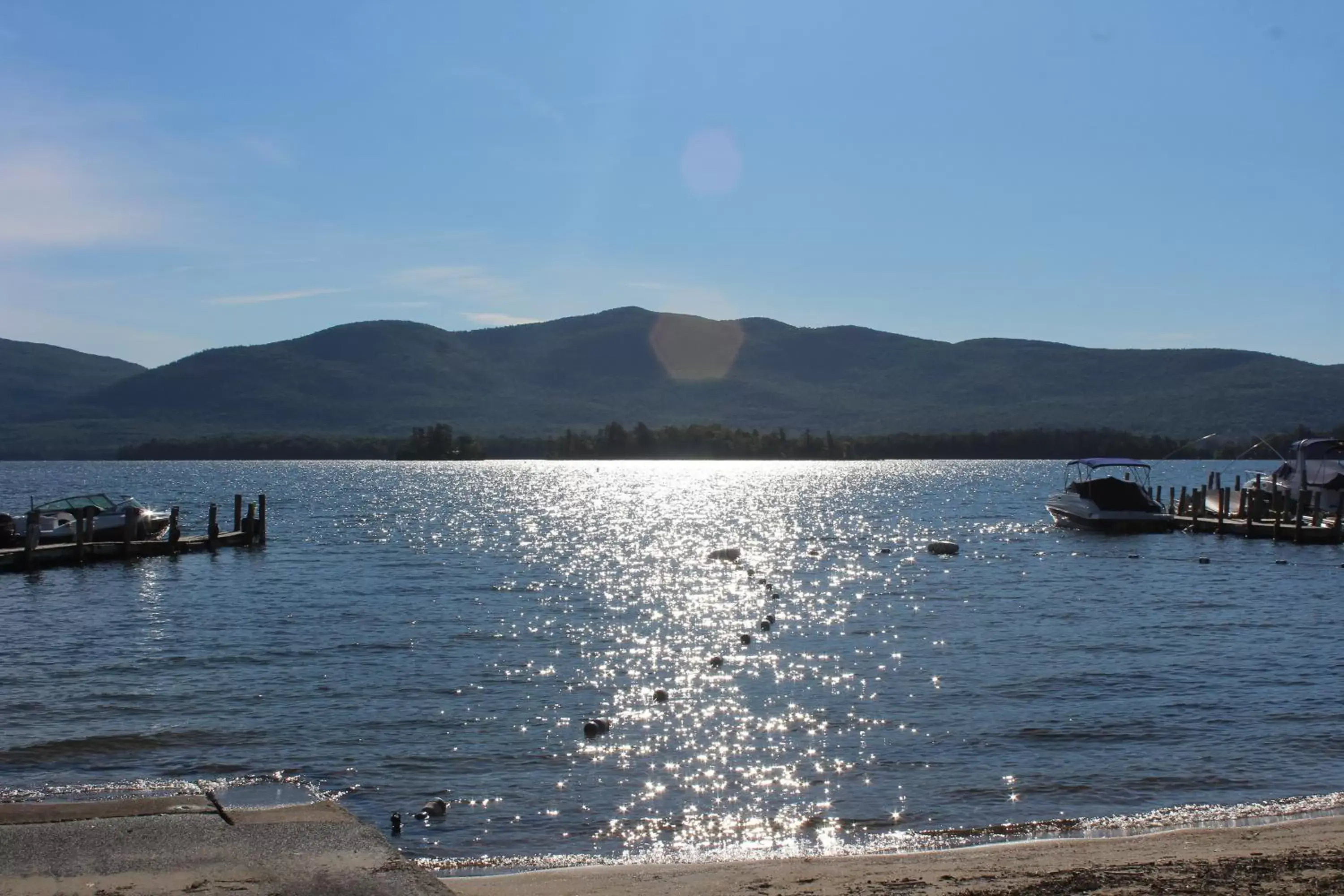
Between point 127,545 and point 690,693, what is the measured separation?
33334mm

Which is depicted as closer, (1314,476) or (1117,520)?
(1117,520)

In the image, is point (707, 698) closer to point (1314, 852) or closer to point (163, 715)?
point (163, 715)

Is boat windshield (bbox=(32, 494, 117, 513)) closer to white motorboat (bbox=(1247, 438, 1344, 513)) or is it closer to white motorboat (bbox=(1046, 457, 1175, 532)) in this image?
white motorboat (bbox=(1046, 457, 1175, 532))

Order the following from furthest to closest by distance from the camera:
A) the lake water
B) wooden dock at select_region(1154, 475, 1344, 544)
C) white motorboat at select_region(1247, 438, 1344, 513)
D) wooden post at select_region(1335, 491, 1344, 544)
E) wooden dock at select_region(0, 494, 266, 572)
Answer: white motorboat at select_region(1247, 438, 1344, 513) → wooden dock at select_region(1154, 475, 1344, 544) → wooden post at select_region(1335, 491, 1344, 544) → wooden dock at select_region(0, 494, 266, 572) → the lake water

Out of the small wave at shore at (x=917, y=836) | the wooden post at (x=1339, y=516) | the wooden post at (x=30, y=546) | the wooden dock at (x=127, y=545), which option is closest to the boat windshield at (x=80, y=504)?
the wooden dock at (x=127, y=545)

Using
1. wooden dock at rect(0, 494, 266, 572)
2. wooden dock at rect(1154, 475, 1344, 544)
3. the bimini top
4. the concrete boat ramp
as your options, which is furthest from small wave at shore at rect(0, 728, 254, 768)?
the bimini top

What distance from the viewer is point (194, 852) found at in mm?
11586

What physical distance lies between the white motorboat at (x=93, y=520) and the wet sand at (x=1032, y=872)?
131ft

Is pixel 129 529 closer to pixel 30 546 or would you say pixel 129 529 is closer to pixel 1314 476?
pixel 30 546

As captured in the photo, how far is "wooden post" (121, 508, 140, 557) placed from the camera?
4928 cm

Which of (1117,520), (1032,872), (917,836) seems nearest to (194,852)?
(1032,872)

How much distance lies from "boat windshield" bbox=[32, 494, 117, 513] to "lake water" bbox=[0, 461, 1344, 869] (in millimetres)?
5145

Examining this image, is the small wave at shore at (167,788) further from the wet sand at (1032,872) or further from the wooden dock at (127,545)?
the wooden dock at (127,545)

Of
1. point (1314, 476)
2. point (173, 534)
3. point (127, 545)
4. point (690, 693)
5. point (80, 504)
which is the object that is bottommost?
point (690, 693)
